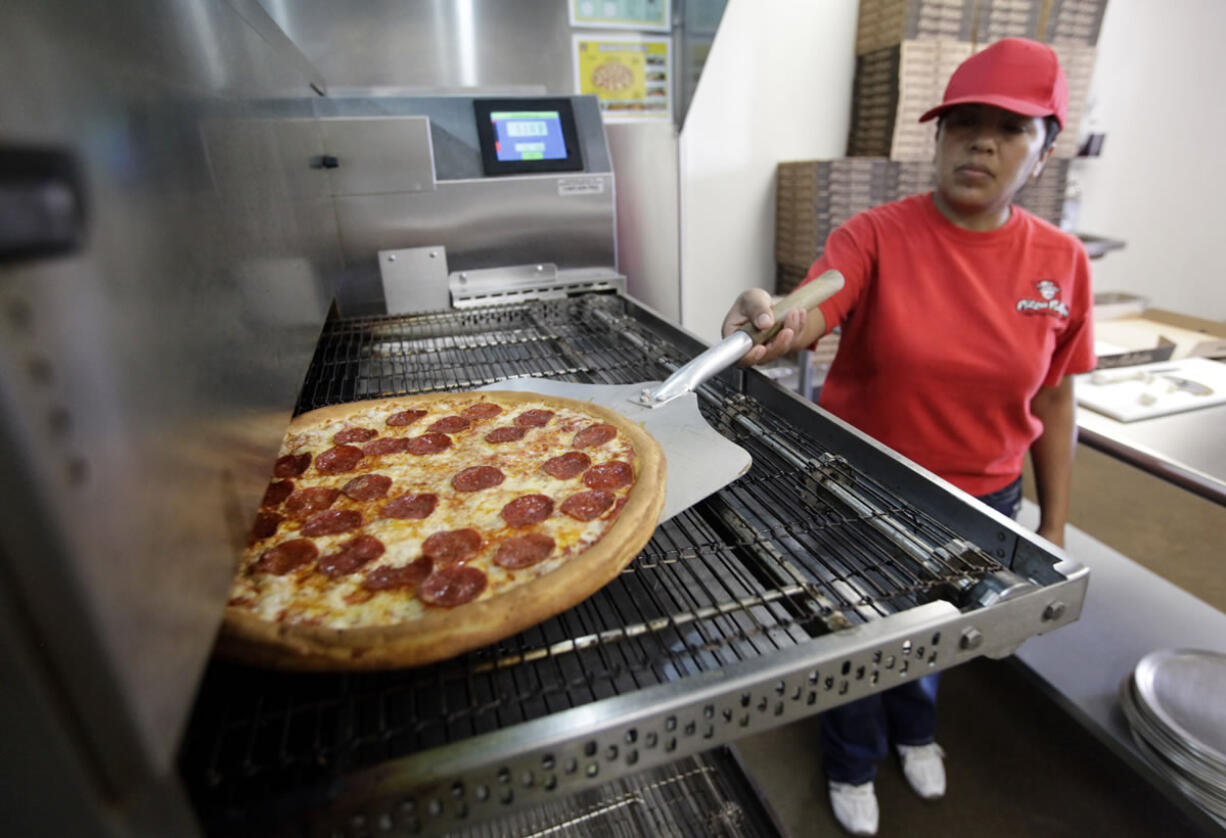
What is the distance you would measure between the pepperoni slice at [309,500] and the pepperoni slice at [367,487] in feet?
0.08

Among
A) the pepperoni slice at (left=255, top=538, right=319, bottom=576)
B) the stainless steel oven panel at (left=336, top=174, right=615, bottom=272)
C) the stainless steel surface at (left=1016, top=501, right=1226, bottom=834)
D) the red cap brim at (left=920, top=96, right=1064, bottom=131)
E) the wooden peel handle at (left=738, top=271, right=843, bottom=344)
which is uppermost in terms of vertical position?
the red cap brim at (left=920, top=96, right=1064, bottom=131)

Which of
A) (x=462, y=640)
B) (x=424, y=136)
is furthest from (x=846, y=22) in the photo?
(x=462, y=640)

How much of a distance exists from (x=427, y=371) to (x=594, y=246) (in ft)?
3.11

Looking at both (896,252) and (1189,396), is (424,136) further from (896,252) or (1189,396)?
(1189,396)

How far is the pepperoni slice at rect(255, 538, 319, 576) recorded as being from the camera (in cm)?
87

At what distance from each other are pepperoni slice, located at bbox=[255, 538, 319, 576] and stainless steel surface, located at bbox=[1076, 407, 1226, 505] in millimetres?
2066

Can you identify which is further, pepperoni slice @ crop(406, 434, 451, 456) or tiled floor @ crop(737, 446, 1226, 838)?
tiled floor @ crop(737, 446, 1226, 838)

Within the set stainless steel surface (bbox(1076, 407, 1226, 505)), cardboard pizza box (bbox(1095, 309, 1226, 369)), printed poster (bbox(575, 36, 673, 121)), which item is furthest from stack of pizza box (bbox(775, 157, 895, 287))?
stainless steel surface (bbox(1076, 407, 1226, 505))

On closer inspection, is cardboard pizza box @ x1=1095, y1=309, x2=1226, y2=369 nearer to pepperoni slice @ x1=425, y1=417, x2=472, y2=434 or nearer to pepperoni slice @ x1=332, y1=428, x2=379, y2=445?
pepperoni slice @ x1=425, y1=417, x2=472, y2=434

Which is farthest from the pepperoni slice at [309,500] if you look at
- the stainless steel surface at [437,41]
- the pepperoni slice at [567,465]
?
the stainless steel surface at [437,41]

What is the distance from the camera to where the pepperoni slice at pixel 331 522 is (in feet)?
3.19

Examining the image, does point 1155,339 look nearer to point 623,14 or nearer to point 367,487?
point 623,14

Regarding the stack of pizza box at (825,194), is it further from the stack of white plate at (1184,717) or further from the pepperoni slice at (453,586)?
the pepperoni slice at (453,586)

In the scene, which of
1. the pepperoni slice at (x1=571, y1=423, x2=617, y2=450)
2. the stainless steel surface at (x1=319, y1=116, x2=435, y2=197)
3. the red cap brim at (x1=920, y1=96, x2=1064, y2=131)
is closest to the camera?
the pepperoni slice at (x1=571, y1=423, x2=617, y2=450)
